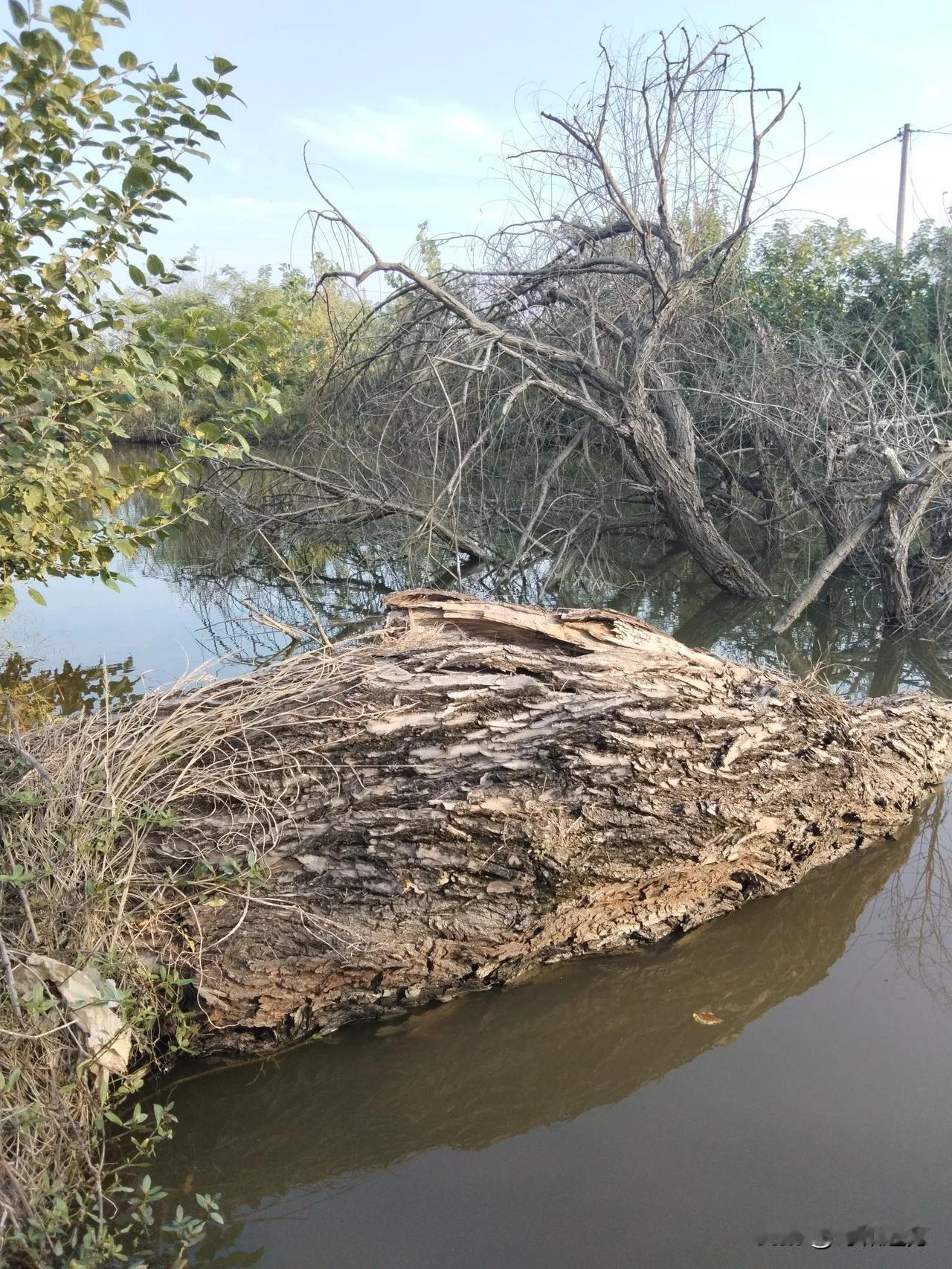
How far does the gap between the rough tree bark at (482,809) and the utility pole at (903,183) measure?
42.6ft

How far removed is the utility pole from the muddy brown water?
13.1m

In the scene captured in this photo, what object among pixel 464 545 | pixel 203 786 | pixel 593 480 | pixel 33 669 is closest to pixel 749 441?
pixel 593 480

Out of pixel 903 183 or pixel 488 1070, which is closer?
pixel 488 1070

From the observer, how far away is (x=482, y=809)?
9.61 ft

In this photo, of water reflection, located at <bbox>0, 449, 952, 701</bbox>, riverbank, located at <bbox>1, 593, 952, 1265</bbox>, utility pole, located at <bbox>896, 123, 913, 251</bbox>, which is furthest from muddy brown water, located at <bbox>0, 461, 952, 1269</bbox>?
utility pole, located at <bbox>896, 123, 913, 251</bbox>

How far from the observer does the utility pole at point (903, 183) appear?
13.9 meters

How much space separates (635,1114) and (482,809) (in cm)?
97

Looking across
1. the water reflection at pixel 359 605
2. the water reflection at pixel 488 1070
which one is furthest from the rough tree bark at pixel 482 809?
the water reflection at pixel 359 605

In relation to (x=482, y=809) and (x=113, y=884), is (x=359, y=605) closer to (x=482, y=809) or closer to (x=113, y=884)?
(x=482, y=809)

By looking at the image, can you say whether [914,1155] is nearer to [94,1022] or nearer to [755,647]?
[94,1022]

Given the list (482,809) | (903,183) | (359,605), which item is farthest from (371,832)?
(903,183)

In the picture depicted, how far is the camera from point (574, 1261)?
82.1 inches

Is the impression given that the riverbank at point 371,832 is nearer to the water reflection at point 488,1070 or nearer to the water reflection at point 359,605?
the water reflection at point 488,1070

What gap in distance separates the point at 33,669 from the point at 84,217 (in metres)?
3.96
